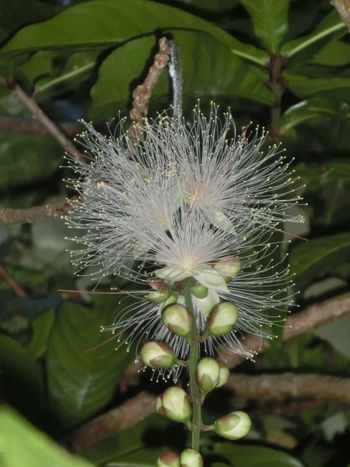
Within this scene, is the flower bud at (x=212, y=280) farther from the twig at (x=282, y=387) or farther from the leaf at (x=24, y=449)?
the leaf at (x=24, y=449)

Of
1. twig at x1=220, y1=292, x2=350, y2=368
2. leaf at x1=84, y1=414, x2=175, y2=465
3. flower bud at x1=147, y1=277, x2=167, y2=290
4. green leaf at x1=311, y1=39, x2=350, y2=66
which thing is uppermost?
green leaf at x1=311, y1=39, x2=350, y2=66

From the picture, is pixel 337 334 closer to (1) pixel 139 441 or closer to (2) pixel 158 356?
(1) pixel 139 441

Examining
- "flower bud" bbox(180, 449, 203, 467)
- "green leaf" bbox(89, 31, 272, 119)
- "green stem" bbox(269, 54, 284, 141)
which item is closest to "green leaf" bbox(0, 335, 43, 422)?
"green leaf" bbox(89, 31, 272, 119)

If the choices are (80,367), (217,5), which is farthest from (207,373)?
(217,5)

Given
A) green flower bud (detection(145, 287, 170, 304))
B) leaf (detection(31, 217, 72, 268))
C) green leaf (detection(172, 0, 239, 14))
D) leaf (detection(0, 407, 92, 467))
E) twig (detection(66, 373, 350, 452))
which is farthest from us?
leaf (detection(31, 217, 72, 268))

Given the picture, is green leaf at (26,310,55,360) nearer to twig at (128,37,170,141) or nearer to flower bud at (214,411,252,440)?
twig at (128,37,170,141)

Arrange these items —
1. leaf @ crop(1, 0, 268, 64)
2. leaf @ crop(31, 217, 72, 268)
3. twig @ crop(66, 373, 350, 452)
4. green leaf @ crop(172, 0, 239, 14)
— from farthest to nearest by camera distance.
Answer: leaf @ crop(31, 217, 72, 268), green leaf @ crop(172, 0, 239, 14), twig @ crop(66, 373, 350, 452), leaf @ crop(1, 0, 268, 64)

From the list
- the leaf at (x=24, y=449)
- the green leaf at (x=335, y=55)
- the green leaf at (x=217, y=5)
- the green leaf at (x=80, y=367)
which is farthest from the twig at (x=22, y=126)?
the leaf at (x=24, y=449)

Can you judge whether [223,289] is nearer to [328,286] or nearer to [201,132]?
[201,132]

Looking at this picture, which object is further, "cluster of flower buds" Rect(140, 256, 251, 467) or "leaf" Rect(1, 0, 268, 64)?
"leaf" Rect(1, 0, 268, 64)
